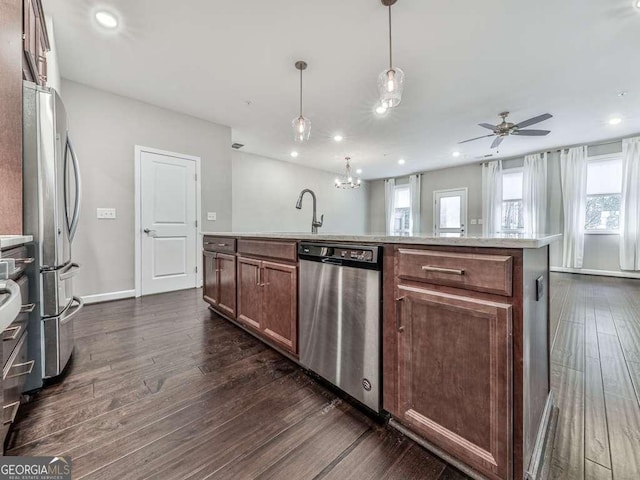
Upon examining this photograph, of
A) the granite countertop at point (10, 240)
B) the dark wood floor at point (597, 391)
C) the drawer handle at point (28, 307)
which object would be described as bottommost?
the dark wood floor at point (597, 391)

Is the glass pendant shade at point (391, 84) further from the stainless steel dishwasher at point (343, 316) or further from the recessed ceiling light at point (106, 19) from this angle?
the recessed ceiling light at point (106, 19)

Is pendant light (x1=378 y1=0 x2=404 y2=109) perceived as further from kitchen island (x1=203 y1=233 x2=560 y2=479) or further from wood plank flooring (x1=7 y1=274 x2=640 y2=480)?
wood plank flooring (x1=7 y1=274 x2=640 y2=480)

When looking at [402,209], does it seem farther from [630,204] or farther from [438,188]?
[630,204]

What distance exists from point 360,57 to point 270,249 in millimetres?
2220

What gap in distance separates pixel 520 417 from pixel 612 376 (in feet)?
4.79

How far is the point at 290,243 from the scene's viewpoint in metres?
1.69

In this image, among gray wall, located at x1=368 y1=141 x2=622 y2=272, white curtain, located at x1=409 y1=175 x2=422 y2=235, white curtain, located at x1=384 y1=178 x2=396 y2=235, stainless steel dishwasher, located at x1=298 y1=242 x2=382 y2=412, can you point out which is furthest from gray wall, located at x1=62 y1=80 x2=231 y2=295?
white curtain, located at x1=384 y1=178 x2=396 y2=235

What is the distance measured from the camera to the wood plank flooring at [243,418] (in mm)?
1019

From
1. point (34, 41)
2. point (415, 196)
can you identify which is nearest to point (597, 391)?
point (34, 41)

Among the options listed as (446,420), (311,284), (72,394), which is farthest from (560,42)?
(72,394)

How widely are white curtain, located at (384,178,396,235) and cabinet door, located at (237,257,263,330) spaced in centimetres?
711

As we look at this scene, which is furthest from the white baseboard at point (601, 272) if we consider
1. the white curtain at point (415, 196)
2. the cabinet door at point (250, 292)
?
the cabinet door at point (250, 292)

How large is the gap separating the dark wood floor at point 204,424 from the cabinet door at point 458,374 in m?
0.16

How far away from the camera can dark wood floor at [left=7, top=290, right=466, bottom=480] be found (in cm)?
101
